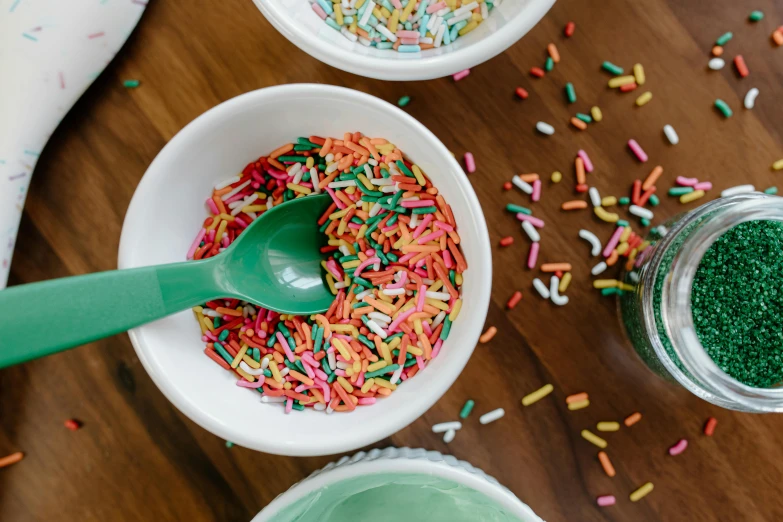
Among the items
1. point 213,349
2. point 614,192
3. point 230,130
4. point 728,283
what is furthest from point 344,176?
point 728,283

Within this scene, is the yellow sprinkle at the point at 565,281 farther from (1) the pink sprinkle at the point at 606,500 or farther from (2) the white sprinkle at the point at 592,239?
(1) the pink sprinkle at the point at 606,500

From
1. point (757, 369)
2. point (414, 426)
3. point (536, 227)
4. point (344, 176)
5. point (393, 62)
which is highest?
point (393, 62)

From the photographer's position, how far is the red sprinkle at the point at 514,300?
85 cm

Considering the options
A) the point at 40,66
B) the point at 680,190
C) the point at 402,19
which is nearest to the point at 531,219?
the point at 680,190

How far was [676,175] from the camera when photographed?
0.87m

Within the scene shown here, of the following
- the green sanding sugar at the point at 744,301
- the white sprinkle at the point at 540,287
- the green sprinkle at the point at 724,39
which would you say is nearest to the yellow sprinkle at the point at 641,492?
the green sanding sugar at the point at 744,301

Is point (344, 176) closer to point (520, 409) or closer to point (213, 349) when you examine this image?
point (213, 349)

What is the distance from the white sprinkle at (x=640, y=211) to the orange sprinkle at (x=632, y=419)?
0.96ft

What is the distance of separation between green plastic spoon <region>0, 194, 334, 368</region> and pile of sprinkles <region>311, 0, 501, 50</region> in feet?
0.79

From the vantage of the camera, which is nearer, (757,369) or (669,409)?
(757,369)

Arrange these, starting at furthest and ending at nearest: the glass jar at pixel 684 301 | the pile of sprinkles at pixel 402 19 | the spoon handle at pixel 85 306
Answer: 1. the pile of sprinkles at pixel 402 19
2. the glass jar at pixel 684 301
3. the spoon handle at pixel 85 306

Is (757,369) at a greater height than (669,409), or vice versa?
(757,369)

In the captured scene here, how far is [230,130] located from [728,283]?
0.66 metres

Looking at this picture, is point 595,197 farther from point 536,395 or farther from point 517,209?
point 536,395
